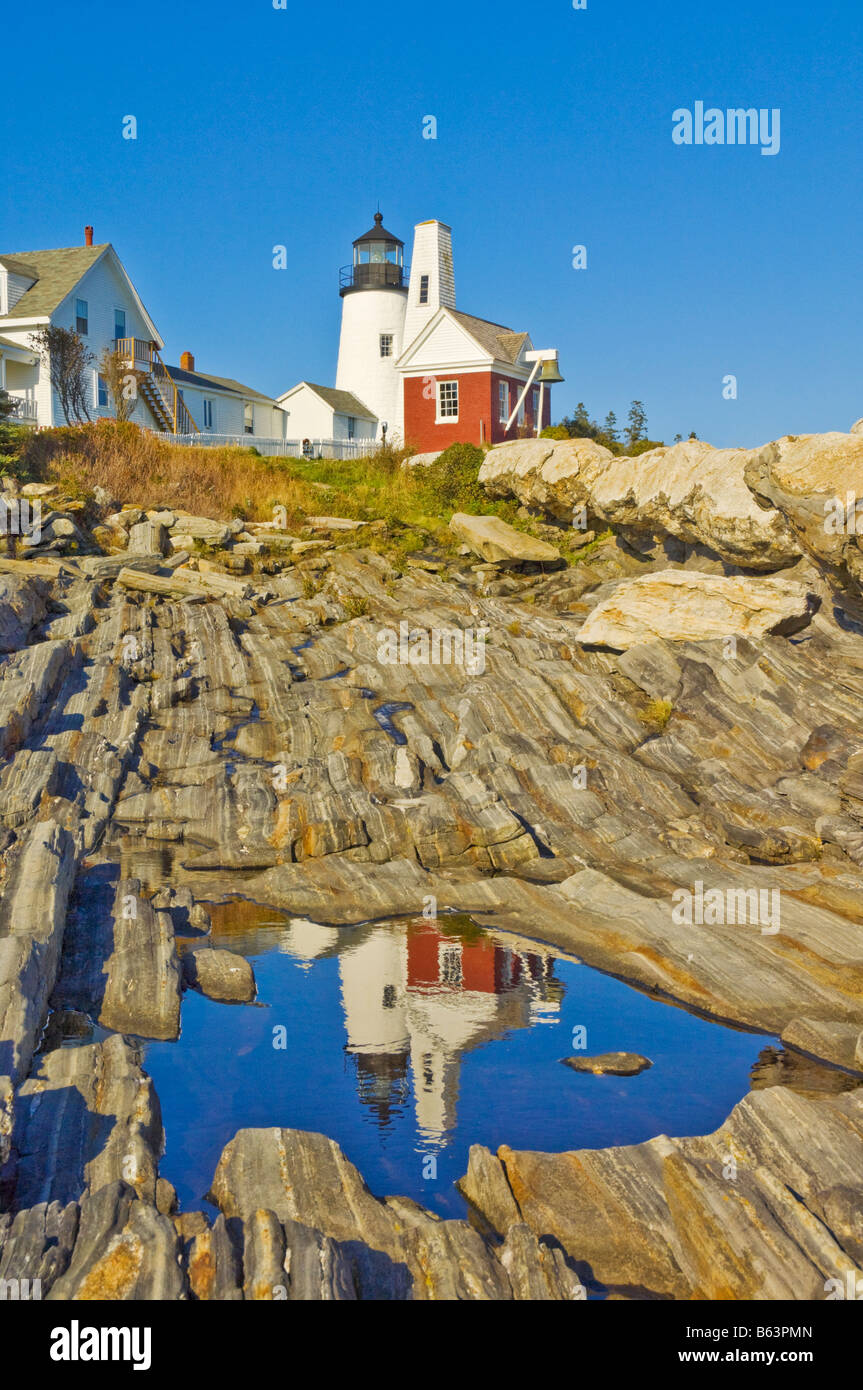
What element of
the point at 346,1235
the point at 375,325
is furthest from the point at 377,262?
the point at 346,1235

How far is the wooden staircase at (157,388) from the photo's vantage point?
46562 mm

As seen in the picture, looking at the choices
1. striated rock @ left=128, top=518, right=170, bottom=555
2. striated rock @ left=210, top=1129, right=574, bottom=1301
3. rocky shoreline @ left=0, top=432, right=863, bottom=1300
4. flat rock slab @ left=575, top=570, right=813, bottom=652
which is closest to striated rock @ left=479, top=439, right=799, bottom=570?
rocky shoreline @ left=0, top=432, right=863, bottom=1300

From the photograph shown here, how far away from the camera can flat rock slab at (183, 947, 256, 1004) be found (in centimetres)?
1430

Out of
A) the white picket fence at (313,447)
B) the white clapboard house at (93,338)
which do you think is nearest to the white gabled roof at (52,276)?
the white clapboard house at (93,338)

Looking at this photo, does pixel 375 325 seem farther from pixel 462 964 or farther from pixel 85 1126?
pixel 85 1126

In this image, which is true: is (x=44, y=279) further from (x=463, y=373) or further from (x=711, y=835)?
(x=711, y=835)

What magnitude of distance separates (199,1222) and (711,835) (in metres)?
12.7

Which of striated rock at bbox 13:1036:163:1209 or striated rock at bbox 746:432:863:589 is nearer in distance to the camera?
striated rock at bbox 13:1036:163:1209

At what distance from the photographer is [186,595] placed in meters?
29.8

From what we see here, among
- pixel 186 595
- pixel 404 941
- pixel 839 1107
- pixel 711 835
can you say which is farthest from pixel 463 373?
pixel 839 1107

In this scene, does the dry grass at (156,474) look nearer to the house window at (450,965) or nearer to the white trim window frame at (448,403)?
the white trim window frame at (448,403)

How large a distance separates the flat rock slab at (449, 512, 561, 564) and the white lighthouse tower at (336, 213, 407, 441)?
18.4 meters

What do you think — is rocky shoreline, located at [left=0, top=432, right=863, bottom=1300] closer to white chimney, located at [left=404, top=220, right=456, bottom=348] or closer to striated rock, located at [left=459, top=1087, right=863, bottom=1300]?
striated rock, located at [left=459, top=1087, right=863, bottom=1300]

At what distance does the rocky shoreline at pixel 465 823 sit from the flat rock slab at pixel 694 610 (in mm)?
82
